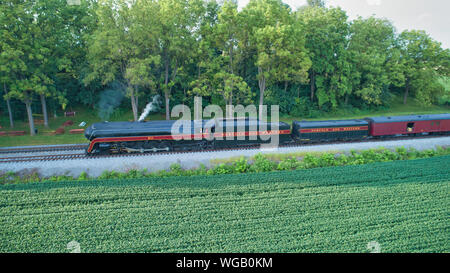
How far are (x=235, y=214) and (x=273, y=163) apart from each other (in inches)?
245

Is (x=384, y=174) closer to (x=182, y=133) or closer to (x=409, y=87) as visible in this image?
(x=182, y=133)

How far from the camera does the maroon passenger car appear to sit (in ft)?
72.0

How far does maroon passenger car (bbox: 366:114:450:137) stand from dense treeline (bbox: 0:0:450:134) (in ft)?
28.1

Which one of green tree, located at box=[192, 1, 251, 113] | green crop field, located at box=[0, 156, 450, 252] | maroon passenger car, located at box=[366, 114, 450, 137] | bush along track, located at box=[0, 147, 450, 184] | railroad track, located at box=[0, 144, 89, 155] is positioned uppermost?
green tree, located at box=[192, 1, 251, 113]

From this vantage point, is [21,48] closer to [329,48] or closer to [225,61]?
[225,61]

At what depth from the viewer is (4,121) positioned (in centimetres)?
2880

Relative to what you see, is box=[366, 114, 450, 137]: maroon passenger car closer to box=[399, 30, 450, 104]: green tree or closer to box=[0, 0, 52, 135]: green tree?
box=[399, 30, 450, 104]: green tree

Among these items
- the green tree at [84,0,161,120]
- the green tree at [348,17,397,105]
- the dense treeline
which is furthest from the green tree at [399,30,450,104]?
the green tree at [84,0,161,120]

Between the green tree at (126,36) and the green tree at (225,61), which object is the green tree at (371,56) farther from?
the green tree at (126,36)

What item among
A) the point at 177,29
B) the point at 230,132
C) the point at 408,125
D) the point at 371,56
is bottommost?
the point at 408,125

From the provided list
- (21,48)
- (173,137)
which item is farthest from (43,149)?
(173,137)

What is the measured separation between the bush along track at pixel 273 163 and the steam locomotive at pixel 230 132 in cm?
222

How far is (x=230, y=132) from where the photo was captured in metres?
19.0
